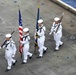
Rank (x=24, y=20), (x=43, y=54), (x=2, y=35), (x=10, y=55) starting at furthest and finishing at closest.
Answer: (x=24, y=20)
(x=2, y=35)
(x=43, y=54)
(x=10, y=55)

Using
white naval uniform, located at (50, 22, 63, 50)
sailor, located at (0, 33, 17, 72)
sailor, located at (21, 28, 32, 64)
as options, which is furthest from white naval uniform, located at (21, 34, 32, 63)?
white naval uniform, located at (50, 22, 63, 50)

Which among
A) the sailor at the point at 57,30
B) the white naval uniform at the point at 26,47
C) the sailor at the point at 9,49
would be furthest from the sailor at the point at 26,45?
the sailor at the point at 57,30

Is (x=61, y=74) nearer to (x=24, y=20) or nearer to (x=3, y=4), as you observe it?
(x=24, y=20)

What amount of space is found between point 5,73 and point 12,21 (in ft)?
15.8

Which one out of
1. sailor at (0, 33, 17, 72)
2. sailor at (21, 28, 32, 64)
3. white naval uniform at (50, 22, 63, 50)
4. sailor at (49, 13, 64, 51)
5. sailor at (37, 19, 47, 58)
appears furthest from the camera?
white naval uniform at (50, 22, 63, 50)

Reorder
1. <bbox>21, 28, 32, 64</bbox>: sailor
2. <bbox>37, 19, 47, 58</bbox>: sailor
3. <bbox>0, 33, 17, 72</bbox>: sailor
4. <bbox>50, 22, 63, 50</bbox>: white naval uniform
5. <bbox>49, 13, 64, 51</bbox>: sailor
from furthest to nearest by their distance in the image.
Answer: <bbox>50, 22, 63, 50</bbox>: white naval uniform → <bbox>49, 13, 64, 51</bbox>: sailor → <bbox>37, 19, 47, 58</bbox>: sailor → <bbox>21, 28, 32, 64</bbox>: sailor → <bbox>0, 33, 17, 72</bbox>: sailor

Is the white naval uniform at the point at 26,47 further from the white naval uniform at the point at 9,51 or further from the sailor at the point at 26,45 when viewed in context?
the white naval uniform at the point at 9,51

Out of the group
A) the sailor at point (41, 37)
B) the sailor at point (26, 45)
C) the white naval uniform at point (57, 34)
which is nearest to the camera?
the sailor at point (26, 45)

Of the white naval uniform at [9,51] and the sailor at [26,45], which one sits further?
the sailor at [26,45]

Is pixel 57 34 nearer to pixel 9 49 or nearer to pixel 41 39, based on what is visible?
pixel 41 39

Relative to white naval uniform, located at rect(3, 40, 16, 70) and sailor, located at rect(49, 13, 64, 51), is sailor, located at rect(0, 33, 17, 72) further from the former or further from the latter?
sailor, located at rect(49, 13, 64, 51)

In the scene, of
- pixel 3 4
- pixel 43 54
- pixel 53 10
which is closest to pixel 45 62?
pixel 43 54

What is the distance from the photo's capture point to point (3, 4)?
21.4 meters

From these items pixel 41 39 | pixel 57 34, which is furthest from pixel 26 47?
pixel 57 34
